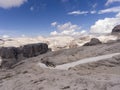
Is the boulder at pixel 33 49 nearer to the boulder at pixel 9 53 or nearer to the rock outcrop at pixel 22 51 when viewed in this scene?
the rock outcrop at pixel 22 51

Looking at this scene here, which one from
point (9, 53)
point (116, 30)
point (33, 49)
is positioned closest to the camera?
point (33, 49)

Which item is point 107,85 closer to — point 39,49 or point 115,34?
point 39,49

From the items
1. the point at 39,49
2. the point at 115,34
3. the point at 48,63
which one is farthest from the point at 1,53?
the point at 48,63

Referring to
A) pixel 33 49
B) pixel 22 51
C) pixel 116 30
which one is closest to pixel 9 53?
pixel 22 51

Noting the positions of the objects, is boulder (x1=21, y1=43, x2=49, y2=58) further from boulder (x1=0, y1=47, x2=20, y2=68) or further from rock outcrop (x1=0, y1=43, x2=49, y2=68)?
boulder (x1=0, y1=47, x2=20, y2=68)

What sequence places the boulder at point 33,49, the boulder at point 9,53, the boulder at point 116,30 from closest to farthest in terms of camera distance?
the boulder at point 33,49
the boulder at point 9,53
the boulder at point 116,30

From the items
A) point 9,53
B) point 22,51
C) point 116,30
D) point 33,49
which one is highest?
point 116,30

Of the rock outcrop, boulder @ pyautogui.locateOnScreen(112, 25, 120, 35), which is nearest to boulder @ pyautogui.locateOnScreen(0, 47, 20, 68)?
the rock outcrop

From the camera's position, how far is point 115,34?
6266 centimetres

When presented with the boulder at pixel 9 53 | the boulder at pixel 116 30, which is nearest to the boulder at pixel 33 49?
the boulder at pixel 9 53

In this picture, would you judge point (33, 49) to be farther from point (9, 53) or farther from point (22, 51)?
point (9, 53)

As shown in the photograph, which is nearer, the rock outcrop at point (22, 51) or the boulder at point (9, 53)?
the rock outcrop at point (22, 51)

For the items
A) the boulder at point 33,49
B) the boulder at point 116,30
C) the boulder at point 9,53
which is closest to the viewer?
the boulder at point 33,49

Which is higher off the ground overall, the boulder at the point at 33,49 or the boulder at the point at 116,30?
the boulder at the point at 116,30
